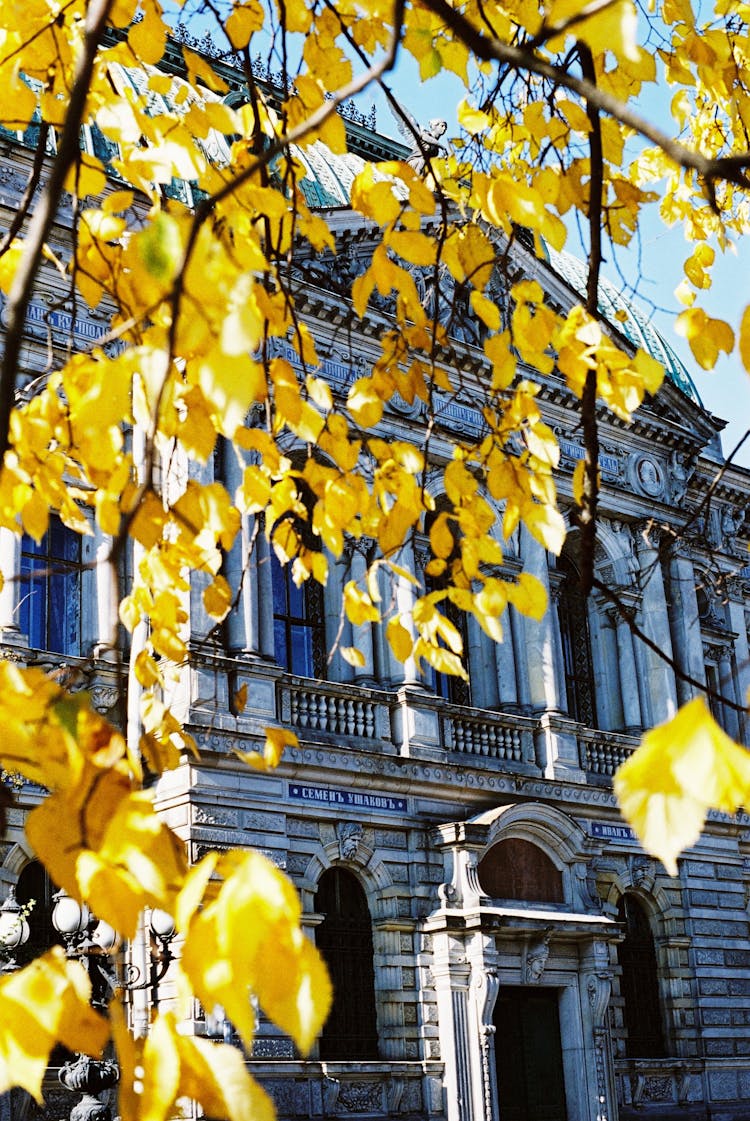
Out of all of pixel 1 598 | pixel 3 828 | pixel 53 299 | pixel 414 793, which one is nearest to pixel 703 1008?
pixel 414 793

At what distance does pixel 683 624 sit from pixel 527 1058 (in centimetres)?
875

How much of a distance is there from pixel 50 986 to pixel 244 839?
15.3m

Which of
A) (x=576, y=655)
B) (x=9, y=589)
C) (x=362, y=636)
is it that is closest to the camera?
(x=9, y=589)

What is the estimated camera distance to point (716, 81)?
6312 mm

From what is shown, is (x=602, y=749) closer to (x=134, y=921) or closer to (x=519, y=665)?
(x=519, y=665)

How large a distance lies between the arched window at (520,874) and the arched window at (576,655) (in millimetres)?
4101

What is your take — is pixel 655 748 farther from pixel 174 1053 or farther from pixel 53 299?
pixel 53 299

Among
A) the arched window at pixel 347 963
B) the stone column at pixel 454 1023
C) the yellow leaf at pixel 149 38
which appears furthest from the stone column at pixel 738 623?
the yellow leaf at pixel 149 38

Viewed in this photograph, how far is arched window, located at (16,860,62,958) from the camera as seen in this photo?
1670 cm

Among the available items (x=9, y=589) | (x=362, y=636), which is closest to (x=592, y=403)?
(x=9, y=589)

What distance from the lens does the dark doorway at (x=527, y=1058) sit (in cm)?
1988

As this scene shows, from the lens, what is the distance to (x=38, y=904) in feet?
55.9

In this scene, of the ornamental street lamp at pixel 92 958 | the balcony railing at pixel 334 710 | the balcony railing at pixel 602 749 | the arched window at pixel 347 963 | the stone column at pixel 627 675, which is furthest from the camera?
Result: the stone column at pixel 627 675

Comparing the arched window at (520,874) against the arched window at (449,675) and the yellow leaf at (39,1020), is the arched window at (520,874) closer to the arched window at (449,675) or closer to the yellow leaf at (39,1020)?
the arched window at (449,675)
